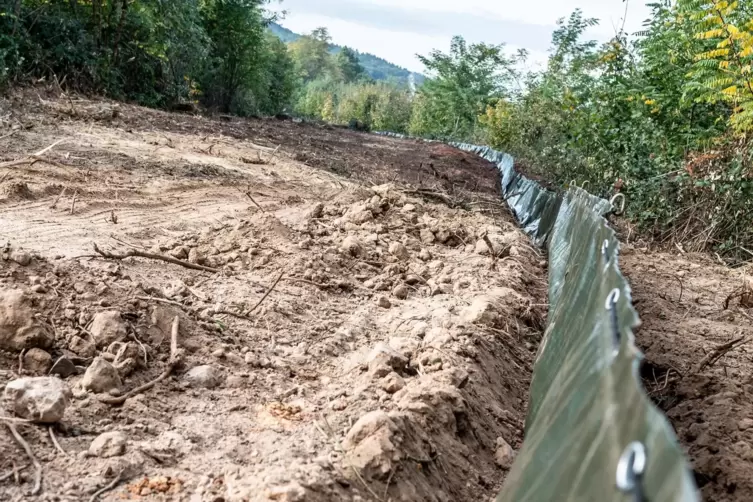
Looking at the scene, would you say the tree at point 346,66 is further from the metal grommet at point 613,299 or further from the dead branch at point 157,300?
the metal grommet at point 613,299

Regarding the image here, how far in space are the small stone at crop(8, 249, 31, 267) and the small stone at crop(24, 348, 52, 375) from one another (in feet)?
2.33

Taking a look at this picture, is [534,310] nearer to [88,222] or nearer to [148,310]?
[148,310]

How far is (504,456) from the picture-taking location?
275 cm

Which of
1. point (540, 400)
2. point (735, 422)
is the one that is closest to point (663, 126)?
point (735, 422)

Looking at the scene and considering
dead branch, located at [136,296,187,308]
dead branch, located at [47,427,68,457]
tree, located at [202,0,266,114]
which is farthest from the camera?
tree, located at [202,0,266,114]

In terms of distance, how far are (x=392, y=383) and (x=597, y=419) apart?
1.49 meters

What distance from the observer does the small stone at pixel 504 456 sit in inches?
107

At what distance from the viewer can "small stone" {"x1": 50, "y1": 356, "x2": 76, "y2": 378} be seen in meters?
2.57

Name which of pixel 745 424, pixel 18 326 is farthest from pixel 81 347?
pixel 745 424

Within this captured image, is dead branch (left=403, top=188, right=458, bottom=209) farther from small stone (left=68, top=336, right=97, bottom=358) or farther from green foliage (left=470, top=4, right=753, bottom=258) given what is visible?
small stone (left=68, top=336, right=97, bottom=358)

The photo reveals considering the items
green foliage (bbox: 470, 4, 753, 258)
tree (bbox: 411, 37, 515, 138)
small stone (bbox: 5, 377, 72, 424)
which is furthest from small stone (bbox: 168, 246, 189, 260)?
tree (bbox: 411, 37, 515, 138)

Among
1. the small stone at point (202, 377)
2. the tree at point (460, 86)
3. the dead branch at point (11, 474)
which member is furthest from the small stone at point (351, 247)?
the tree at point (460, 86)

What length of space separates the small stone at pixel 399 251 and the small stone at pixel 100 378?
9.69 feet

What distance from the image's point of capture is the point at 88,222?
452 centimetres
